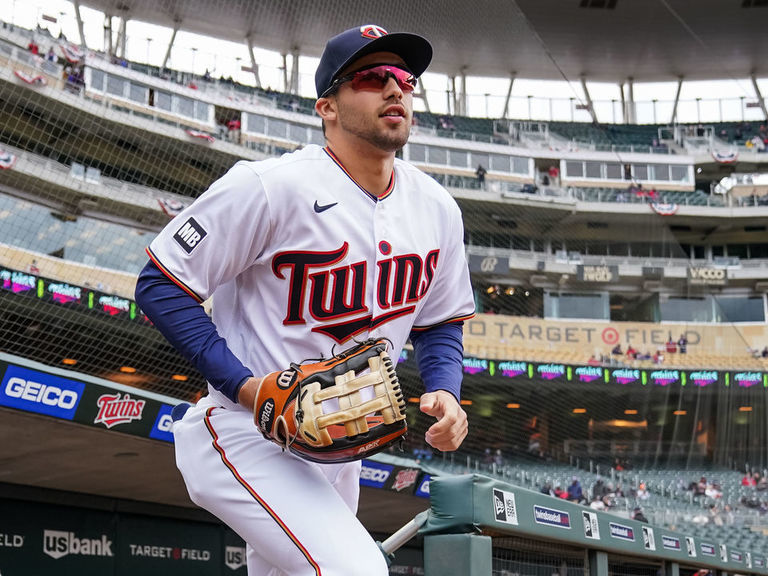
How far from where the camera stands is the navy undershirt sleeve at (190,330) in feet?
6.19

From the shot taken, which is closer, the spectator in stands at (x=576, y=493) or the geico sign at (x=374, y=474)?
the geico sign at (x=374, y=474)

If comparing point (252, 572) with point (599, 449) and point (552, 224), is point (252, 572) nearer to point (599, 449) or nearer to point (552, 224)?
point (599, 449)

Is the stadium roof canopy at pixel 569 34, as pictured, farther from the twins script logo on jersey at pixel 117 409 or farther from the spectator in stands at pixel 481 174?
the twins script logo on jersey at pixel 117 409

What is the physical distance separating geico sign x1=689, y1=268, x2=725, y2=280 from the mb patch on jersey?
37693 millimetres

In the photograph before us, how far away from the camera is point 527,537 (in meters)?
3.49

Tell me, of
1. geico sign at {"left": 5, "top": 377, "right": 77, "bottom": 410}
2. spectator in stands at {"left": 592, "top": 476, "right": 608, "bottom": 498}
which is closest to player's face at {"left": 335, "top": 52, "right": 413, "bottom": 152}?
geico sign at {"left": 5, "top": 377, "right": 77, "bottom": 410}

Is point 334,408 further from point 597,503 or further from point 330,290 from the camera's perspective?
point 597,503

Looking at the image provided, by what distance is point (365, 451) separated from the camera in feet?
6.15

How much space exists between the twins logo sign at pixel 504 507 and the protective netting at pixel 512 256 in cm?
1238

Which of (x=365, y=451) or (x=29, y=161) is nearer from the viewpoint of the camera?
(x=365, y=451)

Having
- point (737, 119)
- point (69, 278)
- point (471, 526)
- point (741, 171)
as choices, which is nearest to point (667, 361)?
point (741, 171)

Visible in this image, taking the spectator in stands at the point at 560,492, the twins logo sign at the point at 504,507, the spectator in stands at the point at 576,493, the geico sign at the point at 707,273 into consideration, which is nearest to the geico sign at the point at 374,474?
the twins logo sign at the point at 504,507

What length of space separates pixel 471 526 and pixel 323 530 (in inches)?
46.8

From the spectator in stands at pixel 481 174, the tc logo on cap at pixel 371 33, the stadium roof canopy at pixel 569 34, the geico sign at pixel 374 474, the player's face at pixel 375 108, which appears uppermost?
the stadium roof canopy at pixel 569 34
